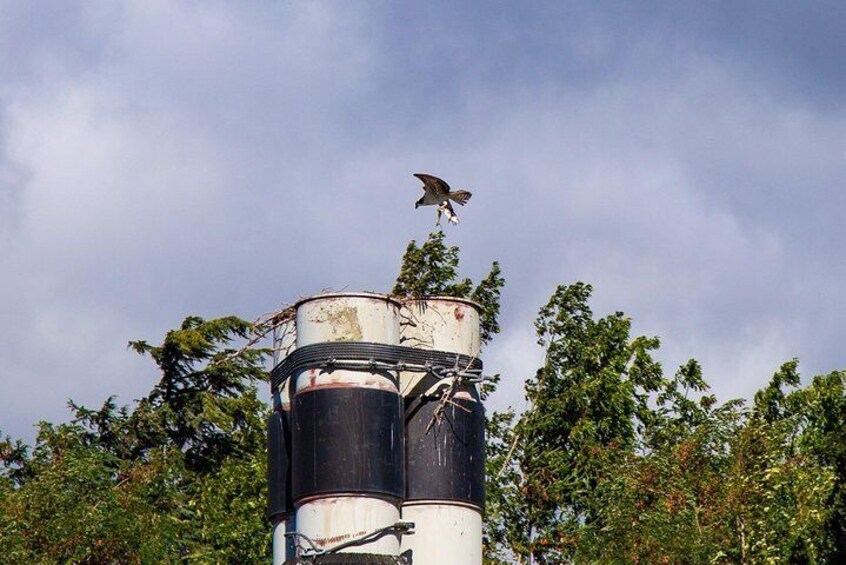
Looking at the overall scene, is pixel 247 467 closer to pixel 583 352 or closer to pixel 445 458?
pixel 583 352

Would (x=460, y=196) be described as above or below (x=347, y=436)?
above

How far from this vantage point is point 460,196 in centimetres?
1959

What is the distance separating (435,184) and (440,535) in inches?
147

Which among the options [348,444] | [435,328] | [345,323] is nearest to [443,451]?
[348,444]

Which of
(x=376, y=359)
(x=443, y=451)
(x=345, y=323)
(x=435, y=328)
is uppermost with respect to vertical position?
(x=435, y=328)

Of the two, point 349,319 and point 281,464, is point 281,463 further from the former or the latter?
point 349,319

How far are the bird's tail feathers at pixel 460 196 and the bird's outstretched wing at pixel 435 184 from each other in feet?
0.24

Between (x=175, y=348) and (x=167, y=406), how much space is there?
4.98 ft

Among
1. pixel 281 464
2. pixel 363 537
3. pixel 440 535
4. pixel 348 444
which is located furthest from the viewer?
pixel 281 464

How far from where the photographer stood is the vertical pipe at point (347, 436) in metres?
17.5

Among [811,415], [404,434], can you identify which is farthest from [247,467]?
[404,434]

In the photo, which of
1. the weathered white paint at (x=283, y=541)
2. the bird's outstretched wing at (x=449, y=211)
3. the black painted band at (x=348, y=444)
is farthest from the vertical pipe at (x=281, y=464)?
Answer: the bird's outstretched wing at (x=449, y=211)

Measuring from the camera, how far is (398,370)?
715 inches

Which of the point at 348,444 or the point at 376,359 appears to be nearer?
the point at 348,444
